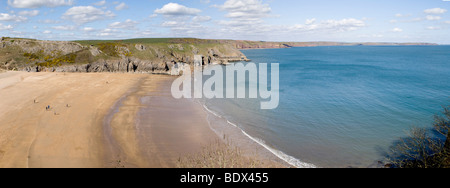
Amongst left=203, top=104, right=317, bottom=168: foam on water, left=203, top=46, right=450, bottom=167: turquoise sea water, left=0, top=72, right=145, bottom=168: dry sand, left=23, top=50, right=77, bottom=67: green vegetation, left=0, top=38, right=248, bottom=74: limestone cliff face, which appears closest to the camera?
left=0, top=72, right=145, bottom=168: dry sand

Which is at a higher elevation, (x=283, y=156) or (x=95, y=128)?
(x=95, y=128)

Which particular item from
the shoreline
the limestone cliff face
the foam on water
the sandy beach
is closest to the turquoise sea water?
the foam on water

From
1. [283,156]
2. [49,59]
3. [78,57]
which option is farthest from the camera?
[78,57]

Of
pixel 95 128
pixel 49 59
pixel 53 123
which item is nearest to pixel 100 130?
pixel 95 128

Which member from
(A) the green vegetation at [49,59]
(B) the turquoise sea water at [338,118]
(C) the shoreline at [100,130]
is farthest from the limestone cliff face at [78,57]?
(B) the turquoise sea water at [338,118]

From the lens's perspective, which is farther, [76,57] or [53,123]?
[76,57]

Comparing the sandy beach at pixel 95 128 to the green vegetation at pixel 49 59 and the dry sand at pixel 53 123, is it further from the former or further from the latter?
the green vegetation at pixel 49 59

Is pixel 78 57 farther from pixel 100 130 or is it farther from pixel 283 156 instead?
pixel 283 156

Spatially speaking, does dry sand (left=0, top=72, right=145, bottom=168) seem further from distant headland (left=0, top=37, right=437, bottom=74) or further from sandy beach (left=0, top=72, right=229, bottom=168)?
distant headland (left=0, top=37, right=437, bottom=74)

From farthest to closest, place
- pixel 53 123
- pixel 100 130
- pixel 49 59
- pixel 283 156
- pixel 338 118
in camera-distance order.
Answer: pixel 49 59 < pixel 338 118 < pixel 53 123 < pixel 100 130 < pixel 283 156

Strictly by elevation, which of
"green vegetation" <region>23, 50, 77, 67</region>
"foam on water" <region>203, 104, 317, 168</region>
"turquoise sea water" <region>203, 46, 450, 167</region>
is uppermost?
"green vegetation" <region>23, 50, 77, 67</region>

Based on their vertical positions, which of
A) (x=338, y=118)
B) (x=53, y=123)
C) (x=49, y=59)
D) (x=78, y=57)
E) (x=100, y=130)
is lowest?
(x=338, y=118)

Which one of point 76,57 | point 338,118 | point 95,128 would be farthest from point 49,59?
point 338,118

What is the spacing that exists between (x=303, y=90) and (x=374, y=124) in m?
18.0
